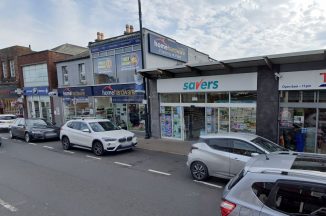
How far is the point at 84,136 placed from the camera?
10.6m

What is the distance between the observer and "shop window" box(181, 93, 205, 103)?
1217cm

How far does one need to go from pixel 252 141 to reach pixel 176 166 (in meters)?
3.16

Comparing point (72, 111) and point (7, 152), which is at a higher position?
point (72, 111)

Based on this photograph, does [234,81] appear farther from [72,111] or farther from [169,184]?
[72,111]

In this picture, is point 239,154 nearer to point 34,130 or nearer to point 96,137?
point 96,137

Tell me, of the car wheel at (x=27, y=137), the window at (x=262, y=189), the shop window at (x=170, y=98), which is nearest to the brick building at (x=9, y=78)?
the car wheel at (x=27, y=137)

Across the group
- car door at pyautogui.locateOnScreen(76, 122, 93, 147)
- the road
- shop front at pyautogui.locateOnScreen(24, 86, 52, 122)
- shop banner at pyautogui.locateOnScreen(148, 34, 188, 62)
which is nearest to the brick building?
shop front at pyautogui.locateOnScreen(24, 86, 52, 122)

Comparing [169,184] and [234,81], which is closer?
[169,184]

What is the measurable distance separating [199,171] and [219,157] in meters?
0.82

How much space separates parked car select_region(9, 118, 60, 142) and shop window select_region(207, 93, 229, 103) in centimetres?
998

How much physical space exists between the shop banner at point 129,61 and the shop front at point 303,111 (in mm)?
8561

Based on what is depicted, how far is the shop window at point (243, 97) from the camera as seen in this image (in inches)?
408

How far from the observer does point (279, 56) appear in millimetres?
8664

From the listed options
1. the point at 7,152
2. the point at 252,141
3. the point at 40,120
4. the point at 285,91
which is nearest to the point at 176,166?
the point at 252,141
